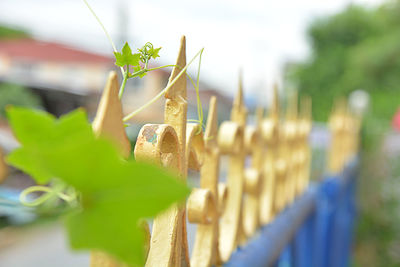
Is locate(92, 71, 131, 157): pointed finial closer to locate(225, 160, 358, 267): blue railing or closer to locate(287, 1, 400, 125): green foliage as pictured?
locate(225, 160, 358, 267): blue railing

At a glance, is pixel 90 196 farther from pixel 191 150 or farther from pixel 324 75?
pixel 324 75

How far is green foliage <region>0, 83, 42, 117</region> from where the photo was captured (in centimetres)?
975

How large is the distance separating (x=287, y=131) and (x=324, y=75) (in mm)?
19288

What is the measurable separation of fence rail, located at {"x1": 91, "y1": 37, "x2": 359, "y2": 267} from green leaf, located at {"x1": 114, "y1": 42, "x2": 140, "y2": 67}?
0.11 ft

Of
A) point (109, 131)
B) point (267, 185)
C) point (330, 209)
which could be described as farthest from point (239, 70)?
point (330, 209)

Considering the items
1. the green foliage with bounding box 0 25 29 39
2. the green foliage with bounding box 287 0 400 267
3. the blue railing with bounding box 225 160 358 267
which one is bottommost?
the blue railing with bounding box 225 160 358 267

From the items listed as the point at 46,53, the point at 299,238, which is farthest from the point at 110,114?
the point at 46,53

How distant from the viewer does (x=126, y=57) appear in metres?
0.40

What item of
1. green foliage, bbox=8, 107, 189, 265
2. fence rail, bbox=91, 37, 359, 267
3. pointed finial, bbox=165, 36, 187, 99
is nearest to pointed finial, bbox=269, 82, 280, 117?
fence rail, bbox=91, 37, 359, 267

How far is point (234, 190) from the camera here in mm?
970

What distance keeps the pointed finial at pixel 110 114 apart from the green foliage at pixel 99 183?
0.42 feet

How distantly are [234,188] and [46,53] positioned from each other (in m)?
24.3

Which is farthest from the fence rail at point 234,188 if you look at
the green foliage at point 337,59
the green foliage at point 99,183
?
the green foliage at point 337,59

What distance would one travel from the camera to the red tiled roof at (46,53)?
894 inches
